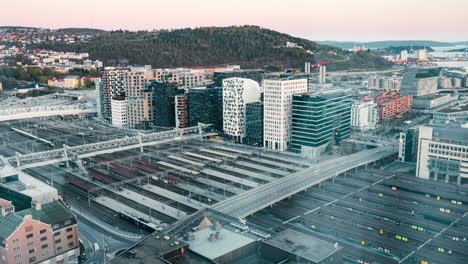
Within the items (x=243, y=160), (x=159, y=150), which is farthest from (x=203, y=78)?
(x=243, y=160)

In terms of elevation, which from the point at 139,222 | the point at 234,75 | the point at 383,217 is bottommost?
the point at 139,222

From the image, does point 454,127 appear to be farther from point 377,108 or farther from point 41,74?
point 41,74

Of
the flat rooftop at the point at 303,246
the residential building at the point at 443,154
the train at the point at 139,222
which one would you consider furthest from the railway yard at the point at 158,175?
the flat rooftop at the point at 303,246

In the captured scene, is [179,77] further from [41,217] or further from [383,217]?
[383,217]

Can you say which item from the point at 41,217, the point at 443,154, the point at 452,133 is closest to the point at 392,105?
the point at 452,133

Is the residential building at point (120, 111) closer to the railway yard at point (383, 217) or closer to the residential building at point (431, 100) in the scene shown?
the railway yard at point (383, 217)
